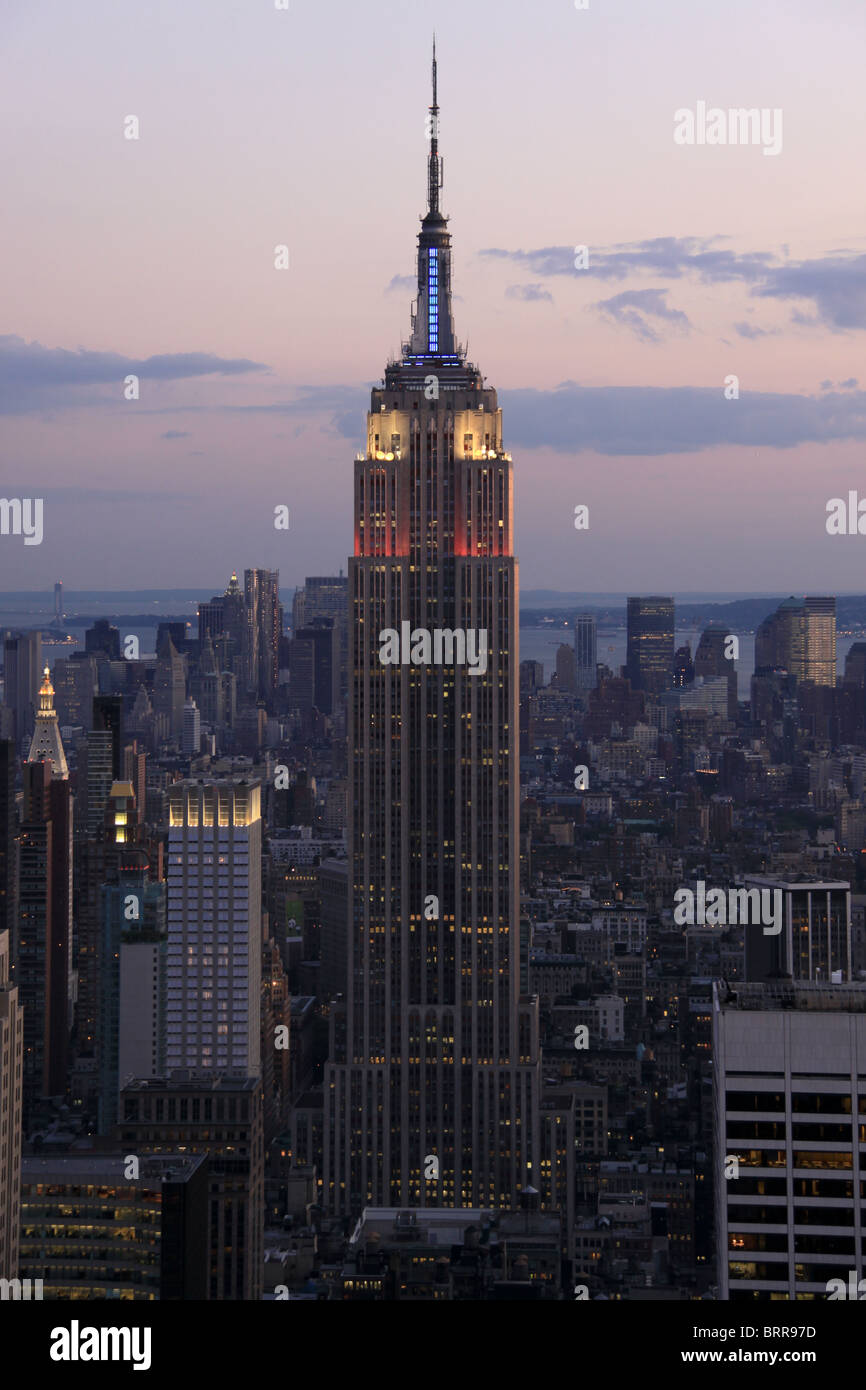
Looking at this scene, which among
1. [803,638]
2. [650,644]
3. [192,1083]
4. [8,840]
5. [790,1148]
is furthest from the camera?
[650,644]

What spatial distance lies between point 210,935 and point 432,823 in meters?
7.63

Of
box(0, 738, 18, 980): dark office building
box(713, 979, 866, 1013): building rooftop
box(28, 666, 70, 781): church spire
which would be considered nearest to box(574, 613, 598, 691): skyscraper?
box(28, 666, 70, 781): church spire

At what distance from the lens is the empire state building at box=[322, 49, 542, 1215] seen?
4425 cm

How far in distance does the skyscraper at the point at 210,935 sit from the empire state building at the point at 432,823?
4901 mm

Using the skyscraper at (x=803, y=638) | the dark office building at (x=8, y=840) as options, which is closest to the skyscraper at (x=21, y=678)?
the dark office building at (x=8, y=840)

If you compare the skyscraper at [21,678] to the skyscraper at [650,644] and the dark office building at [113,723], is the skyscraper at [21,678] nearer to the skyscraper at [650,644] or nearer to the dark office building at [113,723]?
the dark office building at [113,723]

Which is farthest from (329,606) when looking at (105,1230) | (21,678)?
(105,1230)

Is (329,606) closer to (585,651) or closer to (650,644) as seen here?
(585,651)

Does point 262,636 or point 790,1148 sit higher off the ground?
point 262,636

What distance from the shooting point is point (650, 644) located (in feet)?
194

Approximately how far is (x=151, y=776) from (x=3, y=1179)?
37.2 m

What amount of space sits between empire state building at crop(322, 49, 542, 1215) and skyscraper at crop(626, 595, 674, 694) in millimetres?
12258
